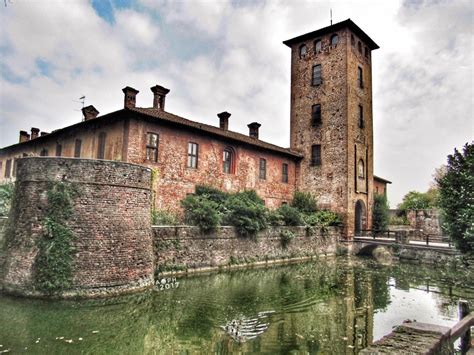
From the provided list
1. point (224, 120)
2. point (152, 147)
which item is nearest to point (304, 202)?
point (224, 120)

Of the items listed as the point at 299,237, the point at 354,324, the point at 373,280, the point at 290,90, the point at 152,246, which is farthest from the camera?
the point at 290,90

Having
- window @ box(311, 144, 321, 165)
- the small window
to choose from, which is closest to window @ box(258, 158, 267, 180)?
window @ box(311, 144, 321, 165)

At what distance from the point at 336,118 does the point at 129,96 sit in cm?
1593

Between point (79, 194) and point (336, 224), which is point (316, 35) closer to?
point (336, 224)

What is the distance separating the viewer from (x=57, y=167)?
36.4 feet

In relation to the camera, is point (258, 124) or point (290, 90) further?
point (290, 90)

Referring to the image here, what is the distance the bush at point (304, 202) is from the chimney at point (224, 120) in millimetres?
7760

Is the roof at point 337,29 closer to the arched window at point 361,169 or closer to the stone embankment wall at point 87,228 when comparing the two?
the arched window at point 361,169

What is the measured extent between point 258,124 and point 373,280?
16.6 metres

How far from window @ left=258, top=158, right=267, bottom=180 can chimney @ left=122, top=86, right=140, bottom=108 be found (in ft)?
35.0

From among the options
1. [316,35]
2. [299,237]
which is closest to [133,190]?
[299,237]

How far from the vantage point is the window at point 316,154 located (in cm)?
2758

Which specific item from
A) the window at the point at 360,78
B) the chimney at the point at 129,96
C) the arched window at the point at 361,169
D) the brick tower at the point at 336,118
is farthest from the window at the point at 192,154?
the window at the point at 360,78

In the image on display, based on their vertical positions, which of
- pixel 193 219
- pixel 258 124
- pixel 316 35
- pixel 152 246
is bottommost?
pixel 152 246
